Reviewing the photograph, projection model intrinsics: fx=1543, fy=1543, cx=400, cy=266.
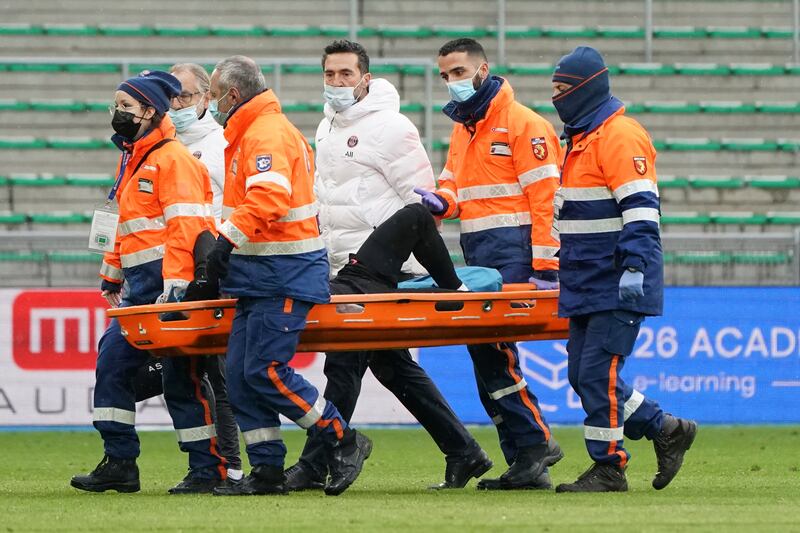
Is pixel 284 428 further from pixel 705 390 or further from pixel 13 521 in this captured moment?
pixel 13 521

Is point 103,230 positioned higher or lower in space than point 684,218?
higher

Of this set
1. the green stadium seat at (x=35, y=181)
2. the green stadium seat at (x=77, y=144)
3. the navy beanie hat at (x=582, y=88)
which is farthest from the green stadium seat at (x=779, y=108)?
the navy beanie hat at (x=582, y=88)

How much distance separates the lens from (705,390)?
11812mm

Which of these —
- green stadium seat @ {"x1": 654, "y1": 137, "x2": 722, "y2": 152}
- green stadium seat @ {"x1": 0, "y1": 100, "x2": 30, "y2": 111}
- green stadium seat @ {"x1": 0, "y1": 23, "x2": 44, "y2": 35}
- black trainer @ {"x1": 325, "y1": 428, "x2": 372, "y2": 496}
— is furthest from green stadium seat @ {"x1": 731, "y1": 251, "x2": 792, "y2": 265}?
green stadium seat @ {"x1": 0, "y1": 23, "x2": 44, "y2": 35}

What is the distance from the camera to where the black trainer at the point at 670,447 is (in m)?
7.00

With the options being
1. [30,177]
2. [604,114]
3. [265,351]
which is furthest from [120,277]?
[30,177]

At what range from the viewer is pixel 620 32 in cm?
1689

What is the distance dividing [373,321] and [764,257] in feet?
19.4

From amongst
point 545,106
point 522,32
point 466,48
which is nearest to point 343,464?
point 466,48

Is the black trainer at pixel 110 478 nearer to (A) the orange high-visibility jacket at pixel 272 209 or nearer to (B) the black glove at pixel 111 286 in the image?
(B) the black glove at pixel 111 286

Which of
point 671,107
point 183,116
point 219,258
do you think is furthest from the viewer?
point 671,107

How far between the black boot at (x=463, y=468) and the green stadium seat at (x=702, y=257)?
16.2 feet

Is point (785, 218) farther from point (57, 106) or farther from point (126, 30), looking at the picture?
point (57, 106)

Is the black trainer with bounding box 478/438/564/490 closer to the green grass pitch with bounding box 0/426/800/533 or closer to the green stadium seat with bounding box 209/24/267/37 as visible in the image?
the green grass pitch with bounding box 0/426/800/533
